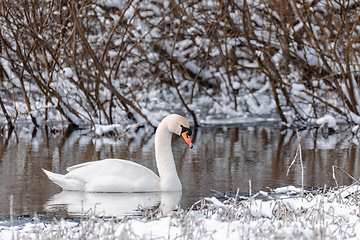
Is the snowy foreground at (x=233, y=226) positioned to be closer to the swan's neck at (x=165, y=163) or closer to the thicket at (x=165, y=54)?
the swan's neck at (x=165, y=163)

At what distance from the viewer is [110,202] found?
6.48 meters

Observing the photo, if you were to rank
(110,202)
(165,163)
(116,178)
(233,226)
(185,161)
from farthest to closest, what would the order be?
(185,161), (165,163), (116,178), (110,202), (233,226)

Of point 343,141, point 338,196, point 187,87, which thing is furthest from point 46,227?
point 187,87

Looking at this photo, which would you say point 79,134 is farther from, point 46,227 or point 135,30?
point 46,227

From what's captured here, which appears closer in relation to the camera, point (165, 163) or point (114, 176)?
point (114, 176)

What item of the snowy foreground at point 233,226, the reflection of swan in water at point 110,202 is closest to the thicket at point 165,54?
the reflection of swan in water at point 110,202

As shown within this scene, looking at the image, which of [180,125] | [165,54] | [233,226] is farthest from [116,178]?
[165,54]

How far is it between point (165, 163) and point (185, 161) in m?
2.15

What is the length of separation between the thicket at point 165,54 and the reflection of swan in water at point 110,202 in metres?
5.21

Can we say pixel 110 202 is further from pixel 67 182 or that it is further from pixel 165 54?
pixel 165 54

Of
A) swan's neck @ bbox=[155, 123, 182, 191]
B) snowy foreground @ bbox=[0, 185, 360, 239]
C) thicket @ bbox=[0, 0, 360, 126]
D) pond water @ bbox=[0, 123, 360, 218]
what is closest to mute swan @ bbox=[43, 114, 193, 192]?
swan's neck @ bbox=[155, 123, 182, 191]

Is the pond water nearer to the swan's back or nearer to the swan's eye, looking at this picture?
the swan's back

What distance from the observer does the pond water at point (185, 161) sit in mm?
6566

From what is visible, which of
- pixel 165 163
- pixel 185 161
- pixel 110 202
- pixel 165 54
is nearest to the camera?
pixel 110 202
